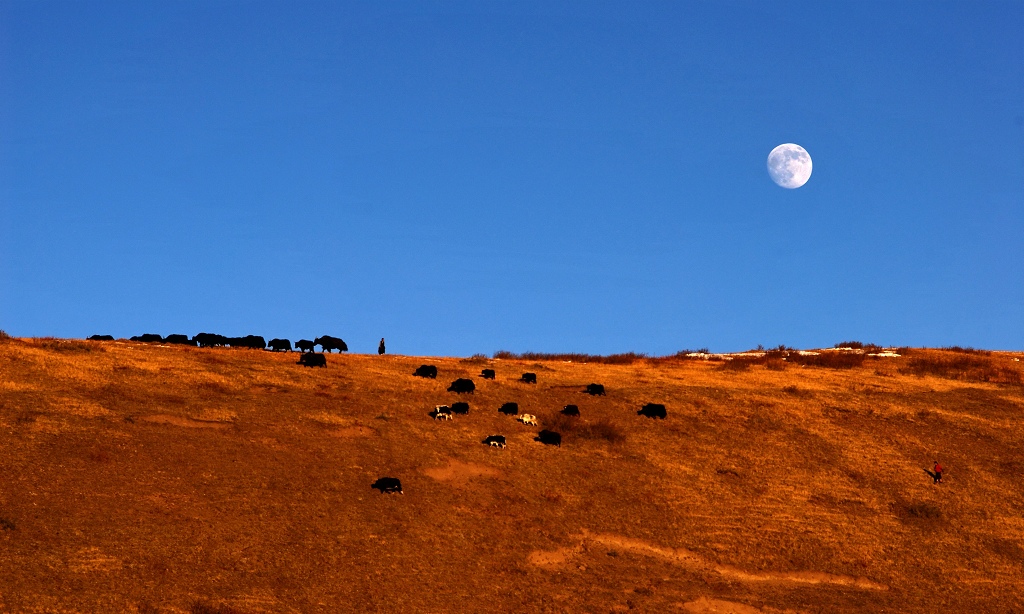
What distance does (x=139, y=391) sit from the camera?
41.1 m

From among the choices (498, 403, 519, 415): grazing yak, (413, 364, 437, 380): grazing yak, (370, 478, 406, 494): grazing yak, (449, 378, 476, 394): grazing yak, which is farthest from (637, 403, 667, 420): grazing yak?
(370, 478, 406, 494): grazing yak

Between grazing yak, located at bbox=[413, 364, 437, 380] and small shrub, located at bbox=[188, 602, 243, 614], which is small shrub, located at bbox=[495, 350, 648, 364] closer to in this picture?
grazing yak, located at bbox=[413, 364, 437, 380]

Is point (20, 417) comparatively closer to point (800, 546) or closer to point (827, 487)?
point (800, 546)

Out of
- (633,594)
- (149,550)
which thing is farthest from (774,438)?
(149,550)

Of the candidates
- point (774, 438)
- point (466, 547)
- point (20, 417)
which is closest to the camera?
point (466, 547)

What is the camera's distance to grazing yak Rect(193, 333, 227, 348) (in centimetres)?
5556

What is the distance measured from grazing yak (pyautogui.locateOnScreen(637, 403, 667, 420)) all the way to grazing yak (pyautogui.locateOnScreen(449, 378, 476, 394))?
8.37m

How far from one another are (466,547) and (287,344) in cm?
2911

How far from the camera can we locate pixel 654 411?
149 feet

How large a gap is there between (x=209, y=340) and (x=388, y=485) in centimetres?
2592

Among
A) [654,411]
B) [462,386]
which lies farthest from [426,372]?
[654,411]

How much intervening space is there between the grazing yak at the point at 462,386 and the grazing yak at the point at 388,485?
41.6ft

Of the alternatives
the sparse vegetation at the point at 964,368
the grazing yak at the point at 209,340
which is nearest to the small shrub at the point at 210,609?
the grazing yak at the point at 209,340

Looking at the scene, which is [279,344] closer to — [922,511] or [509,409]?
[509,409]
